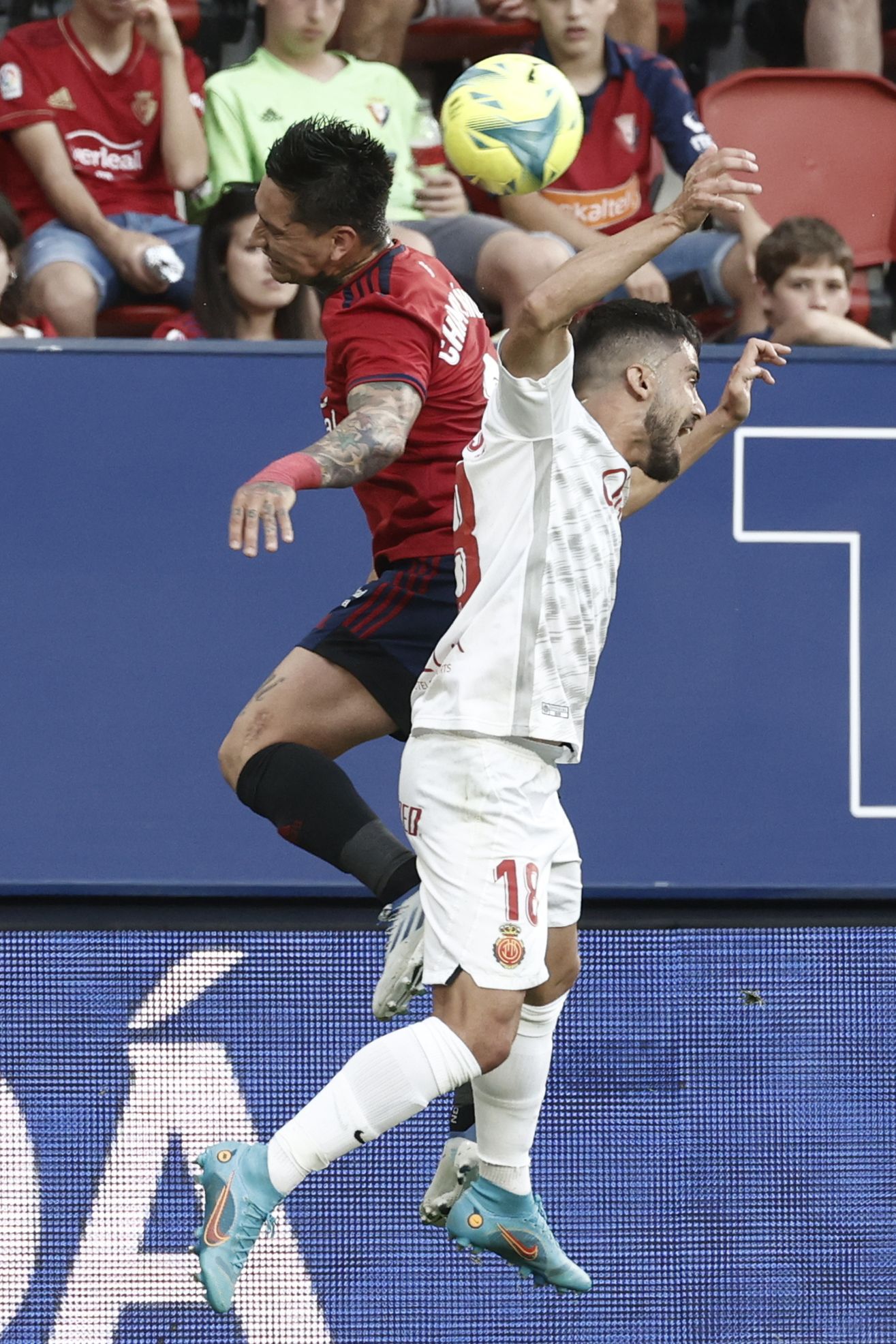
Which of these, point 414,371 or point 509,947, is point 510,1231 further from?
point 414,371

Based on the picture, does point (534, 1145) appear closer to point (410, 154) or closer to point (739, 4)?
point (410, 154)

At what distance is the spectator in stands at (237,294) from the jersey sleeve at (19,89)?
2.44ft

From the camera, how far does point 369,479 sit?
375 centimetres

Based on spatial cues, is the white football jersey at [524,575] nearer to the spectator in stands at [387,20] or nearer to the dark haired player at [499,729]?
the dark haired player at [499,729]

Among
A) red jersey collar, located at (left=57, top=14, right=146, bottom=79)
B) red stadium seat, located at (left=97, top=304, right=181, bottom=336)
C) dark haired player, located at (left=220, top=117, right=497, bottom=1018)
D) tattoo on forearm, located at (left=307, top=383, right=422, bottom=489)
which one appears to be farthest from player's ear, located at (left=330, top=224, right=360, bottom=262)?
red jersey collar, located at (left=57, top=14, right=146, bottom=79)

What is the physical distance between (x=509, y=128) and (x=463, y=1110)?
2.08m

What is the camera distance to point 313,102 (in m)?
5.52

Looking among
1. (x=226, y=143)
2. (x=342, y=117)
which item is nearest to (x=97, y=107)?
(x=226, y=143)

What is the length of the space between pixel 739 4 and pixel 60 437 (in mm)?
3509

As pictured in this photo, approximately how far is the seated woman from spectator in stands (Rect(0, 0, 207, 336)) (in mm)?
129

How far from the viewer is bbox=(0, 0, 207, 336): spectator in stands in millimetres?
5297

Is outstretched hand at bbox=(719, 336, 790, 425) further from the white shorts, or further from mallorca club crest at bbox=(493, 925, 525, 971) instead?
mallorca club crest at bbox=(493, 925, 525, 971)

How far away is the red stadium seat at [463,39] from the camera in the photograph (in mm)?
6223

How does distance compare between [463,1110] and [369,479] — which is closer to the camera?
[369,479]
